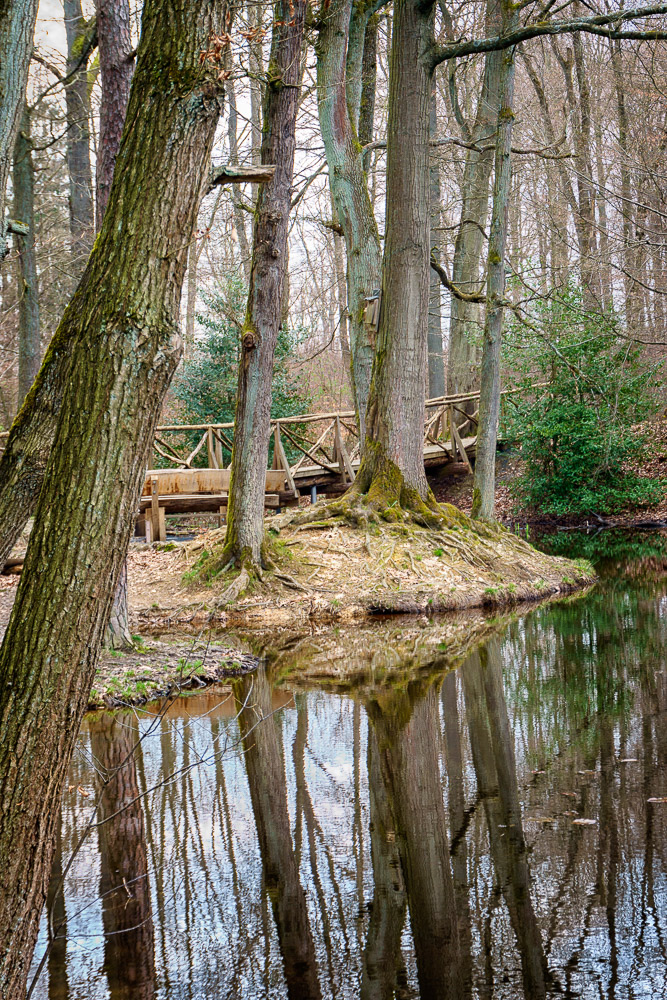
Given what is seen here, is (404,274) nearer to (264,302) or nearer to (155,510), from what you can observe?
(264,302)

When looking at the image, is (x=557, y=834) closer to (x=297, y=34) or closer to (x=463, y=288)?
(x=297, y=34)

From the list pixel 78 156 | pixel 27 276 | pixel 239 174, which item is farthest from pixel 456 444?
Result: pixel 239 174

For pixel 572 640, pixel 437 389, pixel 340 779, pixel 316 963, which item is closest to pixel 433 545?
pixel 572 640

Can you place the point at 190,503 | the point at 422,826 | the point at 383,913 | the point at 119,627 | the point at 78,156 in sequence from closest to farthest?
the point at 383,913 < the point at 422,826 < the point at 119,627 < the point at 190,503 < the point at 78,156

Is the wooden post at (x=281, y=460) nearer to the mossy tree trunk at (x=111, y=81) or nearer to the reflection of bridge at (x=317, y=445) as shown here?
the reflection of bridge at (x=317, y=445)

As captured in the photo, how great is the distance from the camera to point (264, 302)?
895 centimetres

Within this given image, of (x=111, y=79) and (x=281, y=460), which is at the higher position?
(x=111, y=79)

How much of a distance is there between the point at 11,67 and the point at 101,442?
84.3 inches

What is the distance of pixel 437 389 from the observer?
2358 cm

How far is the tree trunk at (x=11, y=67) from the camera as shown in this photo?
10.6 ft

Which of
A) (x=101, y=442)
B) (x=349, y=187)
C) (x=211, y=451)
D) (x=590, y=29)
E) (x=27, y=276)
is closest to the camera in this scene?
(x=101, y=442)

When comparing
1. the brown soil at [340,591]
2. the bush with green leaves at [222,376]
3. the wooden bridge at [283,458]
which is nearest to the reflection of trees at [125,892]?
the brown soil at [340,591]

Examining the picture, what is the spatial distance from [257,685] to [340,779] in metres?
2.12

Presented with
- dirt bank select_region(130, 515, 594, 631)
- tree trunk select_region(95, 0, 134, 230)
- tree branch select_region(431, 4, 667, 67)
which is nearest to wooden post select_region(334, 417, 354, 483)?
dirt bank select_region(130, 515, 594, 631)
